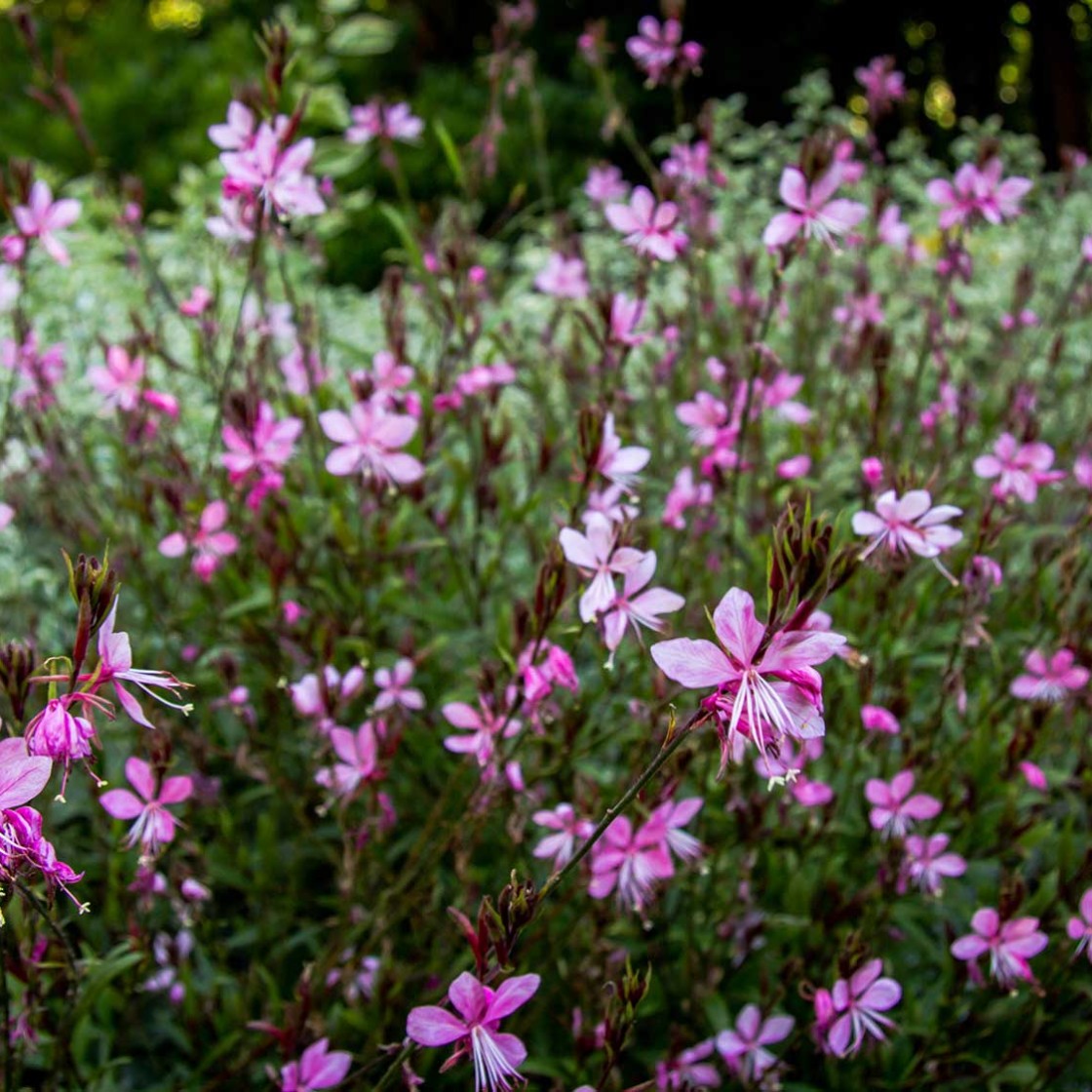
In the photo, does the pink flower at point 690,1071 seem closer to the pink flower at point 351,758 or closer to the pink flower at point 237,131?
the pink flower at point 351,758

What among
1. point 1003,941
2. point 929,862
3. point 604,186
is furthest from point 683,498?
point 604,186

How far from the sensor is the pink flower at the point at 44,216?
1.80 metres

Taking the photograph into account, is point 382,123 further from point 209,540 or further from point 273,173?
point 209,540

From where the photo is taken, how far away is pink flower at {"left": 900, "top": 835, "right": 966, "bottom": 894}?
1.59m

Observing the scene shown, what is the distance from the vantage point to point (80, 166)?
28.0 ft

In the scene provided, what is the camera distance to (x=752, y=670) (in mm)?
820

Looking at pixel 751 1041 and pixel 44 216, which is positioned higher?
pixel 44 216

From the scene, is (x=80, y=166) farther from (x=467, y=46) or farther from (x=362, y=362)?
(x=362, y=362)

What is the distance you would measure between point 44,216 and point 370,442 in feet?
2.40

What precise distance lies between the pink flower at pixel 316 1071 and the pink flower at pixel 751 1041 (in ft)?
1.67

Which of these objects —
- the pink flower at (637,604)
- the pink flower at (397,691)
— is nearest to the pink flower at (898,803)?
the pink flower at (637,604)

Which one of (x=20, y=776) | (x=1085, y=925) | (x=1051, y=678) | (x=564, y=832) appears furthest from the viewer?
(x=1051, y=678)

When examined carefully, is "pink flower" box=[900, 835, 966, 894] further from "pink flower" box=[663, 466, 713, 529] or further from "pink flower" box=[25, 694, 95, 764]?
"pink flower" box=[25, 694, 95, 764]

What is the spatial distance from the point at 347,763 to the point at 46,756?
636 millimetres
